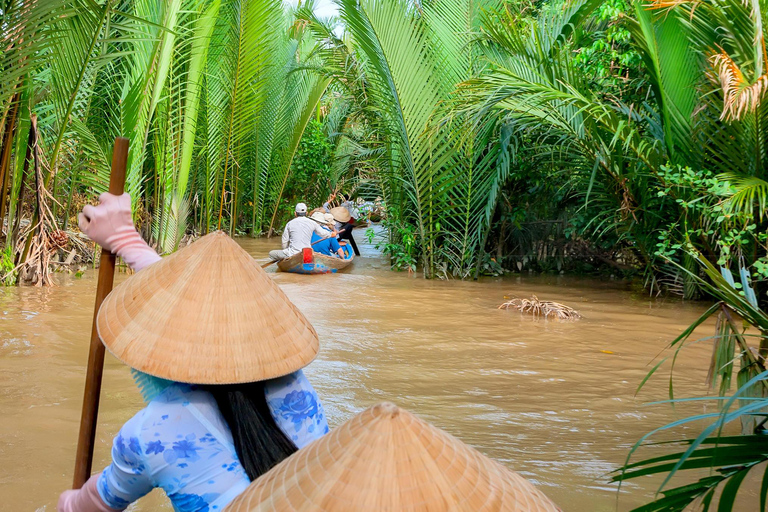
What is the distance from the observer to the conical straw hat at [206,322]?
1.51 m

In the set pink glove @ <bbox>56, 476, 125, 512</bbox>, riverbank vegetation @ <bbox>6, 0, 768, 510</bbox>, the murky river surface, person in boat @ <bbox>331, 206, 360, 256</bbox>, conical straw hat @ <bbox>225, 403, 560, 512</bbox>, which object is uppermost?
riverbank vegetation @ <bbox>6, 0, 768, 510</bbox>

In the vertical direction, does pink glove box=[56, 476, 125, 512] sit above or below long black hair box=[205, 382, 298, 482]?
below

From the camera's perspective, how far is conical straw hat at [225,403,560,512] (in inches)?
36.0

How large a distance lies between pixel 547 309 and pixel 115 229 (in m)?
5.34

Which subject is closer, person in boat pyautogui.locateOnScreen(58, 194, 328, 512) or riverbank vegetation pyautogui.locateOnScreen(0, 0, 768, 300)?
person in boat pyautogui.locateOnScreen(58, 194, 328, 512)

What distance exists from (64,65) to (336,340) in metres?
2.77

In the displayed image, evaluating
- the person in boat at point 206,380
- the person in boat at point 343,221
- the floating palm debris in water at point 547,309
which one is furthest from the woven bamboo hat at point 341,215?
the person in boat at point 206,380

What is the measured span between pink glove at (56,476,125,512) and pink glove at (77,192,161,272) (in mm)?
582

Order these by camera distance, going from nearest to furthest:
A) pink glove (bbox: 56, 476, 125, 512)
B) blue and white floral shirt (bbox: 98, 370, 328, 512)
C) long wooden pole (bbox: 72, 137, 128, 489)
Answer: blue and white floral shirt (bbox: 98, 370, 328, 512) < pink glove (bbox: 56, 476, 125, 512) < long wooden pole (bbox: 72, 137, 128, 489)

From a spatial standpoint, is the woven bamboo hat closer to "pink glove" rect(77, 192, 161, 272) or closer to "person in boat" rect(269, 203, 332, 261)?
"person in boat" rect(269, 203, 332, 261)

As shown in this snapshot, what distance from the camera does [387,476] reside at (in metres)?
0.92

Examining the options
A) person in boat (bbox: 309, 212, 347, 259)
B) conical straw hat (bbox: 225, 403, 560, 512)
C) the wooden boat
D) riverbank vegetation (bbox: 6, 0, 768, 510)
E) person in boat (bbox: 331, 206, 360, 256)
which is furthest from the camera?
person in boat (bbox: 331, 206, 360, 256)

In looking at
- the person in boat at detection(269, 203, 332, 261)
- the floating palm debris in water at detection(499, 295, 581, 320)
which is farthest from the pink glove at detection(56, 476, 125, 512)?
the person in boat at detection(269, 203, 332, 261)

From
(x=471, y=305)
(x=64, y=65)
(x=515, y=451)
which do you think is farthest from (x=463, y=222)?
(x=515, y=451)
